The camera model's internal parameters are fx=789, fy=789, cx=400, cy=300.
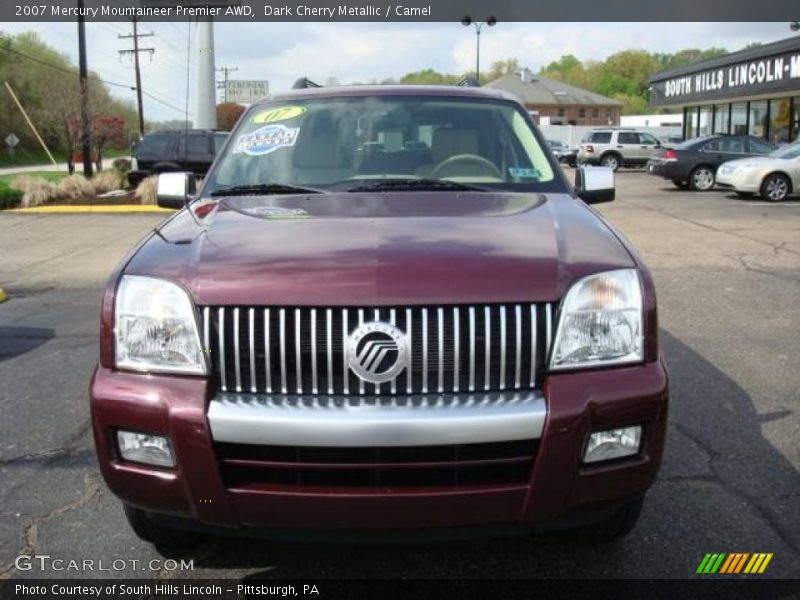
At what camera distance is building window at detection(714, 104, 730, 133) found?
3481 cm

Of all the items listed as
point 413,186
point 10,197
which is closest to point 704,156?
point 10,197

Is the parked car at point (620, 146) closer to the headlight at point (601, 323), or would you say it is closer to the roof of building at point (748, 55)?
the roof of building at point (748, 55)

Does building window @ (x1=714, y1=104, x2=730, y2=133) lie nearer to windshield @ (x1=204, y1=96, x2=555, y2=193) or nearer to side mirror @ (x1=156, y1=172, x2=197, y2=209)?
windshield @ (x1=204, y1=96, x2=555, y2=193)

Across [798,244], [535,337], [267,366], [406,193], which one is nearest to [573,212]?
[406,193]

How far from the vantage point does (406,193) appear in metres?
3.40

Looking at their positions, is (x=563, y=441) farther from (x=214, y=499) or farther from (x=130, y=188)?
(x=130, y=188)

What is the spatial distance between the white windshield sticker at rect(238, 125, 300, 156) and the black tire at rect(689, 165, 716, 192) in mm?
20600

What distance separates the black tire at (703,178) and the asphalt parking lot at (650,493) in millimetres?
14354

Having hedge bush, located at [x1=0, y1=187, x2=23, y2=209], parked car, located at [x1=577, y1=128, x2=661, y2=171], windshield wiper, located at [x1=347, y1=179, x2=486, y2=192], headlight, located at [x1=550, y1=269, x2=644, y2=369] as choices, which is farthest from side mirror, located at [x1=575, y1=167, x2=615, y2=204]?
parked car, located at [x1=577, y1=128, x2=661, y2=171]

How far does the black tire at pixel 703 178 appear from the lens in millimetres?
22359

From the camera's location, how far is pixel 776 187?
60.8 feet

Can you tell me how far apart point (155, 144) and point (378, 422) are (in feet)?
67.1

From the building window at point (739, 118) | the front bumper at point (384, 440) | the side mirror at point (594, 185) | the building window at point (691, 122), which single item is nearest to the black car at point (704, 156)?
Result: the building window at point (739, 118)

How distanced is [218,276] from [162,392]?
0.39m
